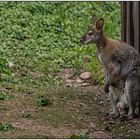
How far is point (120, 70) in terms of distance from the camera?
9258 mm

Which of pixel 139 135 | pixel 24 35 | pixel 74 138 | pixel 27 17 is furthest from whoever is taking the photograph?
pixel 27 17

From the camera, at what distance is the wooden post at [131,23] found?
10.4 metres

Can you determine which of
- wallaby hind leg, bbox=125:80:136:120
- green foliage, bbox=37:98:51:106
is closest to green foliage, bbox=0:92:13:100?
green foliage, bbox=37:98:51:106

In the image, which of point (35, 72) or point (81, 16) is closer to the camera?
point (35, 72)

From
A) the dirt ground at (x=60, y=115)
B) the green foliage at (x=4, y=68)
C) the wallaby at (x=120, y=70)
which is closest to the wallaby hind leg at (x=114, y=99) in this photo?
the wallaby at (x=120, y=70)

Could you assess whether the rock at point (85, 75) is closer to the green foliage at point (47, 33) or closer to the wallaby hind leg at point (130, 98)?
the green foliage at point (47, 33)

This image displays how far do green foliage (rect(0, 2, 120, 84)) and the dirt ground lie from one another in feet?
4.39

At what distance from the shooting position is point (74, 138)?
24.7 ft

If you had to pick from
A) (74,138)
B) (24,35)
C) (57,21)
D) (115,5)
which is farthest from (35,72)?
(115,5)

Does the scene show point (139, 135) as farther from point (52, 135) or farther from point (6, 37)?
point (6, 37)

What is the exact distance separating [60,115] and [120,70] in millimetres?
1135

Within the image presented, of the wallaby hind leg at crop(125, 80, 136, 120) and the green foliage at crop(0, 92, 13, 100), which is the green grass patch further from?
the wallaby hind leg at crop(125, 80, 136, 120)

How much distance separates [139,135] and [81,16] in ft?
30.6

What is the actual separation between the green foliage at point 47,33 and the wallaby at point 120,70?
261 cm
